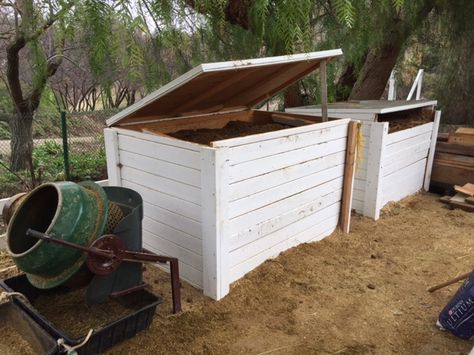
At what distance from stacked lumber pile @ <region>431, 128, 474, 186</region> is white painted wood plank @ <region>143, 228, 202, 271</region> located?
394cm

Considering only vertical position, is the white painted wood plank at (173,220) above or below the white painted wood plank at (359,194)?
above

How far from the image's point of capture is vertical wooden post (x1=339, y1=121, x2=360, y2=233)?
375cm

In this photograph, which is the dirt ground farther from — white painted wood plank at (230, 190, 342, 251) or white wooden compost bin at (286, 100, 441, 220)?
white wooden compost bin at (286, 100, 441, 220)

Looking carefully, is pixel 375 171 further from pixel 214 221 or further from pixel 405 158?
pixel 214 221

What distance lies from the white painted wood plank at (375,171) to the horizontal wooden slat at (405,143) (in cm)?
15

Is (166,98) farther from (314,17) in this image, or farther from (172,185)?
(314,17)

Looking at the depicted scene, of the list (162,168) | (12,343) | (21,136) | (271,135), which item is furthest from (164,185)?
(21,136)

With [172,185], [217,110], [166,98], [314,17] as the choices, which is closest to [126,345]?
[172,185]

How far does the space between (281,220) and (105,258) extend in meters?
1.55

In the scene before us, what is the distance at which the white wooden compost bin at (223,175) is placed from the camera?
265 cm

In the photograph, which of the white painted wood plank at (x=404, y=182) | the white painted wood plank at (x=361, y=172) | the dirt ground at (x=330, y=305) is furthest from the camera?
the white painted wood plank at (x=404, y=182)

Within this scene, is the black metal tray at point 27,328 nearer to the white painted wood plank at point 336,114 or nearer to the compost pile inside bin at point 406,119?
the white painted wood plank at point 336,114

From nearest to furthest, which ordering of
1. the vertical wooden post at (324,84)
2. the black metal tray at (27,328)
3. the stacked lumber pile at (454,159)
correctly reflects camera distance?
the black metal tray at (27,328) < the vertical wooden post at (324,84) < the stacked lumber pile at (454,159)

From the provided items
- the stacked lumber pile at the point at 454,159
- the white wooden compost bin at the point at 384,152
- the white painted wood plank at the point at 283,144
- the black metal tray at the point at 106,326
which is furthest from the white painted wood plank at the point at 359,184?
the black metal tray at the point at 106,326
